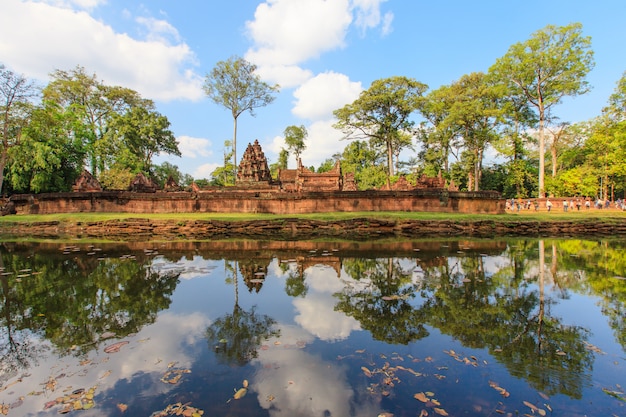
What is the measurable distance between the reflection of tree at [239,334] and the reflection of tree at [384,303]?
1201 mm

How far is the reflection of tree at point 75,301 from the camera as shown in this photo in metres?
3.72

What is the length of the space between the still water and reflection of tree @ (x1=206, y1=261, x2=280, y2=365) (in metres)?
0.03

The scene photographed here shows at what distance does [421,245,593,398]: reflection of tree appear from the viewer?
2.90 m

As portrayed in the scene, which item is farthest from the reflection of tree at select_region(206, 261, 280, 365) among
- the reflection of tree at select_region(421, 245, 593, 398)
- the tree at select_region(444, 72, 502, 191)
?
the tree at select_region(444, 72, 502, 191)

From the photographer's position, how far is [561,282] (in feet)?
19.7

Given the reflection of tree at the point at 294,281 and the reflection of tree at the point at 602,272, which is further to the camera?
the reflection of tree at the point at 294,281

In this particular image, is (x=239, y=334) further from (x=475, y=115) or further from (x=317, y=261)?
(x=475, y=115)

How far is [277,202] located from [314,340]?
1361 cm

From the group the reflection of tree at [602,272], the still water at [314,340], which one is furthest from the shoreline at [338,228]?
the still water at [314,340]

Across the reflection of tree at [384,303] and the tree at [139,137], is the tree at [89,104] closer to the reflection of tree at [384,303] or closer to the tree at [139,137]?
the tree at [139,137]

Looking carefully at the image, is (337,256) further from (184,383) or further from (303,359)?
(184,383)

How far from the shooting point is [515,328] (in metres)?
3.83

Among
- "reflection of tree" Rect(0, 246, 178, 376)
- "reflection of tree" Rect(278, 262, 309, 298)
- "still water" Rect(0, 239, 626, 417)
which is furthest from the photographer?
"reflection of tree" Rect(278, 262, 309, 298)

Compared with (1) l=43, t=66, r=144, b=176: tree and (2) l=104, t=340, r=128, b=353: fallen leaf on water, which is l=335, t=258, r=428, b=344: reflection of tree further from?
(1) l=43, t=66, r=144, b=176: tree
